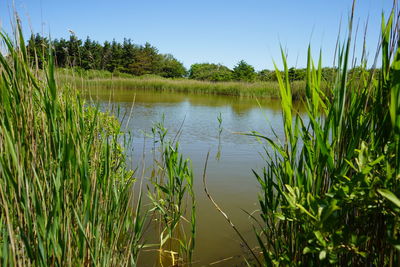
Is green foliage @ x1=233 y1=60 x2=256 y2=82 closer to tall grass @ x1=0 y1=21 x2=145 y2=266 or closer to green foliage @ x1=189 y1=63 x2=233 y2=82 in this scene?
green foliage @ x1=189 y1=63 x2=233 y2=82

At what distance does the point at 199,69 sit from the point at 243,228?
60.4 meters

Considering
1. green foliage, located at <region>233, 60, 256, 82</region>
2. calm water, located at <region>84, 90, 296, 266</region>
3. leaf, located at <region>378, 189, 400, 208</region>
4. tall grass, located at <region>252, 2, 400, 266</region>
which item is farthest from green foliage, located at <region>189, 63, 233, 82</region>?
leaf, located at <region>378, 189, 400, 208</region>

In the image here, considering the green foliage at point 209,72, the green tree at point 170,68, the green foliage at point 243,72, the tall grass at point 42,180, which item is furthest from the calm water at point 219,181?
the green tree at point 170,68

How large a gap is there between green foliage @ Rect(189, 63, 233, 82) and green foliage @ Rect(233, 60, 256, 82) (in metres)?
1.27

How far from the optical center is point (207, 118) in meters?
11.5

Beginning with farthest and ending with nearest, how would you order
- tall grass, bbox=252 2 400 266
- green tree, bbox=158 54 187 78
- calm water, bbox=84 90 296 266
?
green tree, bbox=158 54 187 78, calm water, bbox=84 90 296 266, tall grass, bbox=252 2 400 266

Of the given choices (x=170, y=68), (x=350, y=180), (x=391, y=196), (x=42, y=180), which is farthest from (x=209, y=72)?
(x=391, y=196)

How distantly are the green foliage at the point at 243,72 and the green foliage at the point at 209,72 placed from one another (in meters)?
1.27

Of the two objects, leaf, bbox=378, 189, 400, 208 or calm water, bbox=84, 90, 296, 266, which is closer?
leaf, bbox=378, 189, 400, 208

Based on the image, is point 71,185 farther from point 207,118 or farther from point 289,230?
point 207,118

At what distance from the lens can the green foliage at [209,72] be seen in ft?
154

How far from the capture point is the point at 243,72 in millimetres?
43344

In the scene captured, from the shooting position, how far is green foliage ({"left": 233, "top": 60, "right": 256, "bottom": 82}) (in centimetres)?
4225

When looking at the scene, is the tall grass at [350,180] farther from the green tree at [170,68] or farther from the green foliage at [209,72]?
the green tree at [170,68]
